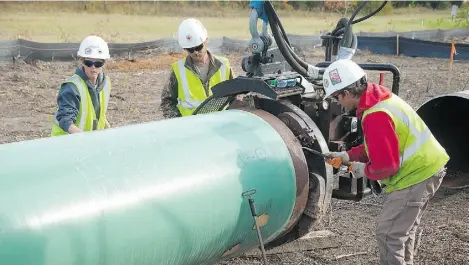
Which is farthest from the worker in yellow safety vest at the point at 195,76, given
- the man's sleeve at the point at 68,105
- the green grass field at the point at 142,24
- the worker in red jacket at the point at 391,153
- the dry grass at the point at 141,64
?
the green grass field at the point at 142,24

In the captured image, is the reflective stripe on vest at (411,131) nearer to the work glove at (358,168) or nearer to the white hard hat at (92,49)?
the work glove at (358,168)

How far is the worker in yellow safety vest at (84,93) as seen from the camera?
13.8ft

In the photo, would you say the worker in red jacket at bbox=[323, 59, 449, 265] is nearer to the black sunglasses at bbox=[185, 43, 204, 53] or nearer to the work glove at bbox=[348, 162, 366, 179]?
the work glove at bbox=[348, 162, 366, 179]

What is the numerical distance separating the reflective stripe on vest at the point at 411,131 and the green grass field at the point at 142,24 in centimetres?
1737

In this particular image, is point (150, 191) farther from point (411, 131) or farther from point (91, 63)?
point (91, 63)

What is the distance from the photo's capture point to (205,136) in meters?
3.13

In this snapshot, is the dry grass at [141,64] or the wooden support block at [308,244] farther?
the dry grass at [141,64]

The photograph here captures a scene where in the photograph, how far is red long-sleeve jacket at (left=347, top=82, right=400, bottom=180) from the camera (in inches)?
131

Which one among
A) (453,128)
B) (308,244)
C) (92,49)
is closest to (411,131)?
(308,244)

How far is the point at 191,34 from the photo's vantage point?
4520 millimetres

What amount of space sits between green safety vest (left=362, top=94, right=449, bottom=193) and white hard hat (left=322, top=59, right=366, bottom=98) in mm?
198

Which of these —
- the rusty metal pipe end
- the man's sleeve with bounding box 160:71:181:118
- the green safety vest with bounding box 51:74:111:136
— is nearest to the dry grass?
the rusty metal pipe end

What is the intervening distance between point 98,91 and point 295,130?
5.45ft

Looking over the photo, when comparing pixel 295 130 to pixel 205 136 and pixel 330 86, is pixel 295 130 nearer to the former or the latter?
pixel 330 86
